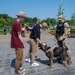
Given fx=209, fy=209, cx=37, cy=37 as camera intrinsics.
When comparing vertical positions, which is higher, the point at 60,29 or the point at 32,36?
the point at 60,29

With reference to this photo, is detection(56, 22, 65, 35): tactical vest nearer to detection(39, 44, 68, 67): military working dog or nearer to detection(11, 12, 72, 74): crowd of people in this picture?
detection(11, 12, 72, 74): crowd of people

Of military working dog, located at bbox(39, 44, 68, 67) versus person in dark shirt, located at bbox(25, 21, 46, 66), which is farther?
military working dog, located at bbox(39, 44, 68, 67)

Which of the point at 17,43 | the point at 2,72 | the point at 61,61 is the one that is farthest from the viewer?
the point at 61,61

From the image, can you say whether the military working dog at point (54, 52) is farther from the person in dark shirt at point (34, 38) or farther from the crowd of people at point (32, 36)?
the person in dark shirt at point (34, 38)

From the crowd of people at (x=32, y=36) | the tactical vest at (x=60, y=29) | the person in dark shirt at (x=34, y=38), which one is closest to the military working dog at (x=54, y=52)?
the crowd of people at (x=32, y=36)

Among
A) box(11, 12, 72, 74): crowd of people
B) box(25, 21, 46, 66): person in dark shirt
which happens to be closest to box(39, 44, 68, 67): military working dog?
box(11, 12, 72, 74): crowd of people

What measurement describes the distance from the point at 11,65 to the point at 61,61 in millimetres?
1991

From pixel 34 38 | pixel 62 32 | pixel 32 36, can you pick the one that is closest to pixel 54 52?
pixel 62 32

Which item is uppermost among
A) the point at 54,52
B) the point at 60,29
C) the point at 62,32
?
the point at 60,29

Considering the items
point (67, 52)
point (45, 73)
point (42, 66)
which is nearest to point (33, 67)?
point (42, 66)

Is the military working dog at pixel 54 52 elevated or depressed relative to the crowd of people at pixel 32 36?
depressed

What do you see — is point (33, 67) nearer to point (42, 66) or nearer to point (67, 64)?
point (42, 66)

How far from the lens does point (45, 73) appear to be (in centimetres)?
689

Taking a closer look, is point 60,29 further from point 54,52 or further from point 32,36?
point 32,36
